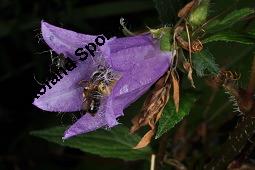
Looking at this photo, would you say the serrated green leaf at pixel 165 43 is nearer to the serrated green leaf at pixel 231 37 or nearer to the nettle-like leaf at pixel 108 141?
the serrated green leaf at pixel 231 37

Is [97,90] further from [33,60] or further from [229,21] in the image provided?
[33,60]

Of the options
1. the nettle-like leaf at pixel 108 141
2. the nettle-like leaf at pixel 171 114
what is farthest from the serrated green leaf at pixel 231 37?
the nettle-like leaf at pixel 108 141

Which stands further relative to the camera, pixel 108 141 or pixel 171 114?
pixel 108 141

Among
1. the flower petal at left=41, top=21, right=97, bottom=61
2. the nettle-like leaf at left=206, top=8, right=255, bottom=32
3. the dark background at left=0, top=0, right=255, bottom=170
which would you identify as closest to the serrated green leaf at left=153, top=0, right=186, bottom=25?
the nettle-like leaf at left=206, top=8, right=255, bottom=32

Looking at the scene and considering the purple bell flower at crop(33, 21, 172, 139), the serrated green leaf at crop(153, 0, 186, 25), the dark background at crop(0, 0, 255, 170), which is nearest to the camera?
the purple bell flower at crop(33, 21, 172, 139)

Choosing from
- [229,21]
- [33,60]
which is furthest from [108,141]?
[33,60]

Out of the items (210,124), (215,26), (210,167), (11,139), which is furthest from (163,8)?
(11,139)

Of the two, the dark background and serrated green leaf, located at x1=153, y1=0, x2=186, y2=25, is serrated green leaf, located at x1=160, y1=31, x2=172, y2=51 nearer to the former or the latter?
serrated green leaf, located at x1=153, y1=0, x2=186, y2=25
